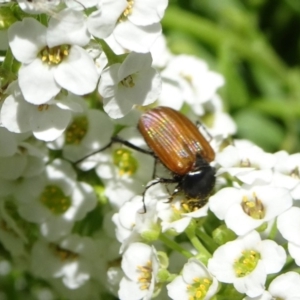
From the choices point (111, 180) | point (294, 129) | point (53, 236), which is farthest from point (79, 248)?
point (294, 129)

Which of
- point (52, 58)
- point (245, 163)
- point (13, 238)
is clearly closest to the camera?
point (52, 58)

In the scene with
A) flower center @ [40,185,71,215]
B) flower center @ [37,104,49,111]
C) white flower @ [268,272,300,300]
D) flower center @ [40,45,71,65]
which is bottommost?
flower center @ [40,185,71,215]

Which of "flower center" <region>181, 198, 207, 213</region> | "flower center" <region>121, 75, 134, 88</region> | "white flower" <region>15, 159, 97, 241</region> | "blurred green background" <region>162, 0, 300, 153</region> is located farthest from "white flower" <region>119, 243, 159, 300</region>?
"blurred green background" <region>162, 0, 300, 153</region>

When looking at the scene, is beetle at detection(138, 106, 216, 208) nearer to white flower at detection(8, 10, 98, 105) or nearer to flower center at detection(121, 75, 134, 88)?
flower center at detection(121, 75, 134, 88)

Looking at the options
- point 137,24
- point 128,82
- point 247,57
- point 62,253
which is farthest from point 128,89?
point 247,57

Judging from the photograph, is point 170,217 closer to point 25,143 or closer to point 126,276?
point 126,276

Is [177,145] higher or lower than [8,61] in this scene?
lower

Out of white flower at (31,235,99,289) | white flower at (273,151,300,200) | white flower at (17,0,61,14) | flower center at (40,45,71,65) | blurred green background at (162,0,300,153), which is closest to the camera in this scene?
white flower at (17,0,61,14)

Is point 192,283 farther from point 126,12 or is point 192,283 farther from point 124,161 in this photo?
point 126,12
